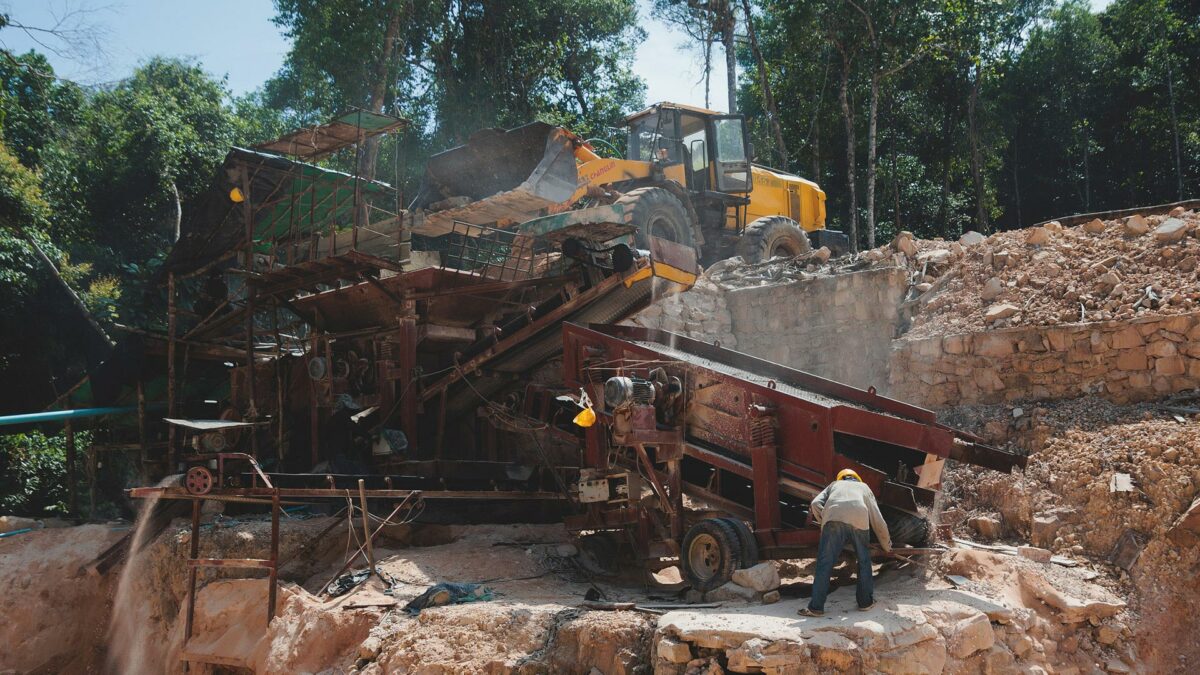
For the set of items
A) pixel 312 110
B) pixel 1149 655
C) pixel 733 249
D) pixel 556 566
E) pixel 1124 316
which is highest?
pixel 312 110

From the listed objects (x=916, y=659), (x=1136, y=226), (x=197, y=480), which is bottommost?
(x=916, y=659)

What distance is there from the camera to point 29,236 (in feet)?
53.8

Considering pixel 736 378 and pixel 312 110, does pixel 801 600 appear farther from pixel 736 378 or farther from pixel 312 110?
pixel 312 110

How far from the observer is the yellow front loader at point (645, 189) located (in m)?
12.6

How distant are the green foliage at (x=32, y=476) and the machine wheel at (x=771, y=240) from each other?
12.3 m

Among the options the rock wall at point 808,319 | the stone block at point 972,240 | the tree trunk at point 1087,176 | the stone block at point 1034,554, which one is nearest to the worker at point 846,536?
the stone block at point 1034,554

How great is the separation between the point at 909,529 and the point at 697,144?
10102 millimetres

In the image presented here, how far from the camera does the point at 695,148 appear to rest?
16000 mm

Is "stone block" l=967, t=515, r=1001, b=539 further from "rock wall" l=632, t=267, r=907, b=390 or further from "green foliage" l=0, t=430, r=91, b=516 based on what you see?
"green foliage" l=0, t=430, r=91, b=516

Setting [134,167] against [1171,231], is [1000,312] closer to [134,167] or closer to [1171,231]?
[1171,231]

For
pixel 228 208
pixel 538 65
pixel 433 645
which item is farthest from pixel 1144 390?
pixel 538 65

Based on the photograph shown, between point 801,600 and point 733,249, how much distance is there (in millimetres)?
10438

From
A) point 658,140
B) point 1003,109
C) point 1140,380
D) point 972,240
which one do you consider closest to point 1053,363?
point 1140,380

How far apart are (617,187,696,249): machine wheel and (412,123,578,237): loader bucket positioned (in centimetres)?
100
